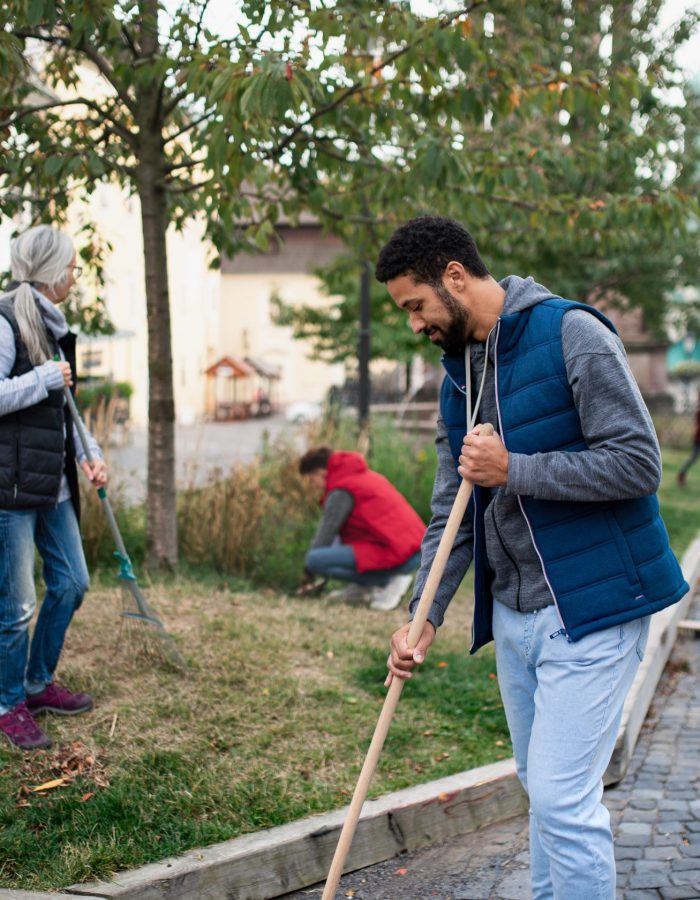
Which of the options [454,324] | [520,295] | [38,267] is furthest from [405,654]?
[38,267]

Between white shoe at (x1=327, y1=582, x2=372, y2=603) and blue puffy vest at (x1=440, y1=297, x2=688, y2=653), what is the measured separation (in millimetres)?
4935

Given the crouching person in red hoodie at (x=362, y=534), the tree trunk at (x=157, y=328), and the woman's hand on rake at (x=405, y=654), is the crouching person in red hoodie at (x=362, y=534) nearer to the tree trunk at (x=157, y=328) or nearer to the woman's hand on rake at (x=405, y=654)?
the tree trunk at (x=157, y=328)

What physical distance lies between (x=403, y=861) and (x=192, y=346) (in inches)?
1472

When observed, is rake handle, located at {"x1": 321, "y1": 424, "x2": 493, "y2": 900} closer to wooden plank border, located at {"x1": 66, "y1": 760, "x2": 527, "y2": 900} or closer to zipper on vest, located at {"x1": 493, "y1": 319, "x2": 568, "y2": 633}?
zipper on vest, located at {"x1": 493, "y1": 319, "x2": 568, "y2": 633}

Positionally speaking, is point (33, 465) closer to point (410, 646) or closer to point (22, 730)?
point (22, 730)

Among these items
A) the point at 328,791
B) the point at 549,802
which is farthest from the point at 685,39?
the point at 549,802

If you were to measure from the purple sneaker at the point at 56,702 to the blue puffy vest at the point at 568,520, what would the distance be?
2.51 meters

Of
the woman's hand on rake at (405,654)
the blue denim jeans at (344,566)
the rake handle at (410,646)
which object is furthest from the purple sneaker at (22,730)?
the blue denim jeans at (344,566)

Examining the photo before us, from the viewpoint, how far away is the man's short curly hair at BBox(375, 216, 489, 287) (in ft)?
8.80

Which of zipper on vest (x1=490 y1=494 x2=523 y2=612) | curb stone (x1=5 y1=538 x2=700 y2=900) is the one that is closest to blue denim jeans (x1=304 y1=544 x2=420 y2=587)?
curb stone (x1=5 y1=538 x2=700 y2=900)

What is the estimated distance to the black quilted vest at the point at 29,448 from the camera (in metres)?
4.01

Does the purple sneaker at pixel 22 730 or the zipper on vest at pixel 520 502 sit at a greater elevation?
the zipper on vest at pixel 520 502

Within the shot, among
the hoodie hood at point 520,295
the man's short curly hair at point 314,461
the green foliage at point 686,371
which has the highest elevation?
the hoodie hood at point 520,295

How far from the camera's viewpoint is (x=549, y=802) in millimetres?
2553
